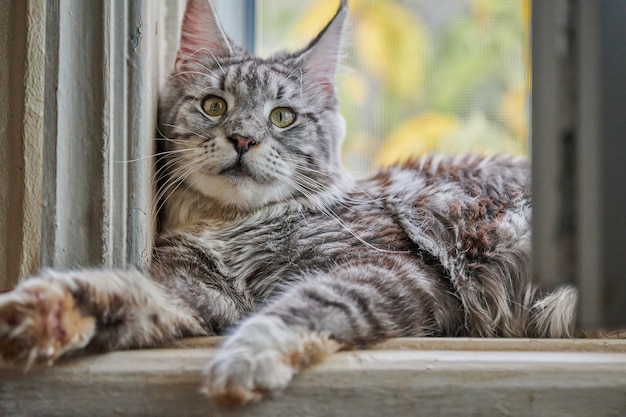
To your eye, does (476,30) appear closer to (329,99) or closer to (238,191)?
(329,99)

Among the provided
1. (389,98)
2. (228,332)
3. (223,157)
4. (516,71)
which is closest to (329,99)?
(389,98)

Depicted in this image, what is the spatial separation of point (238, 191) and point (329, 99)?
0.43 meters

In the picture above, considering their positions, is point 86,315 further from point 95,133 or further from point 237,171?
point 237,171

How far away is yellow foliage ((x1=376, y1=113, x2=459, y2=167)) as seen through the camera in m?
1.96

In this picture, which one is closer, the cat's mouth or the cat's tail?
the cat's tail

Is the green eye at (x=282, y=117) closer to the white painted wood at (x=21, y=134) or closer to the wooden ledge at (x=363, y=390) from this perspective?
the white painted wood at (x=21, y=134)

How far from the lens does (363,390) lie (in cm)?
111

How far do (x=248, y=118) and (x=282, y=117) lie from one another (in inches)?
5.3

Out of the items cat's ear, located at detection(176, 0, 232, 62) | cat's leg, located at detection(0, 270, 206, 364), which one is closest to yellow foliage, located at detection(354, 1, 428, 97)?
cat's ear, located at detection(176, 0, 232, 62)

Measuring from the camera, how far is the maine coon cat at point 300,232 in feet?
4.43

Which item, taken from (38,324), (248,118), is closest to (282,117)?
(248,118)

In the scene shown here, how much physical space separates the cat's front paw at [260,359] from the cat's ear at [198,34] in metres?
0.94

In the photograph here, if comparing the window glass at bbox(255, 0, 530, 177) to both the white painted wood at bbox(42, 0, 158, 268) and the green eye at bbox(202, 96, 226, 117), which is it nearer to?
the green eye at bbox(202, 96, 226, 117)

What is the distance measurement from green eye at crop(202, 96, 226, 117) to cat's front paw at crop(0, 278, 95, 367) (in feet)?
2.46
